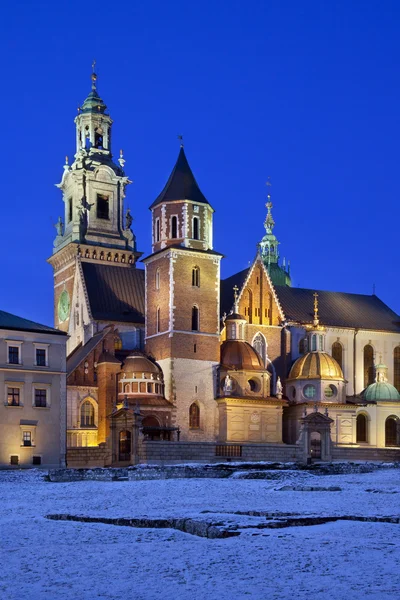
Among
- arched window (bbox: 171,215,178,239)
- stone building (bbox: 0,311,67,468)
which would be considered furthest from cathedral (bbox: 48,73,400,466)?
stone building (bbox: 0,311,67,468)

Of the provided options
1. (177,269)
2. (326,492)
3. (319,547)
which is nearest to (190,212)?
(177,269)

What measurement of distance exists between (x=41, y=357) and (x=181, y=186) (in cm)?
2519

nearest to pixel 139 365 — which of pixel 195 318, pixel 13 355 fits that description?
pixel 195 318

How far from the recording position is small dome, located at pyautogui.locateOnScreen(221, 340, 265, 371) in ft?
248

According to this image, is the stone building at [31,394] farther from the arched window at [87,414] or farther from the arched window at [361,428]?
the arched window at [361,428]

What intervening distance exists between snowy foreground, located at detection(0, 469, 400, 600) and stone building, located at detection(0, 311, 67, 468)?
1250 inches

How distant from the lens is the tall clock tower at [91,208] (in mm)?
93562

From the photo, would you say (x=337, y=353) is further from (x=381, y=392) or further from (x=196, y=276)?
(x=196, y=276)

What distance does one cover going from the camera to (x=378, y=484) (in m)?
37.7

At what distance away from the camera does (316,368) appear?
7894 cm

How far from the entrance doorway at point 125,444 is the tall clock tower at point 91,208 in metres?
29.9

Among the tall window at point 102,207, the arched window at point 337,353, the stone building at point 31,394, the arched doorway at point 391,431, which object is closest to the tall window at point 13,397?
the stone building at point 31,394

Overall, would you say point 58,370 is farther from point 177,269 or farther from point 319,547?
point 319,547

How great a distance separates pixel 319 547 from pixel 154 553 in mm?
2790
